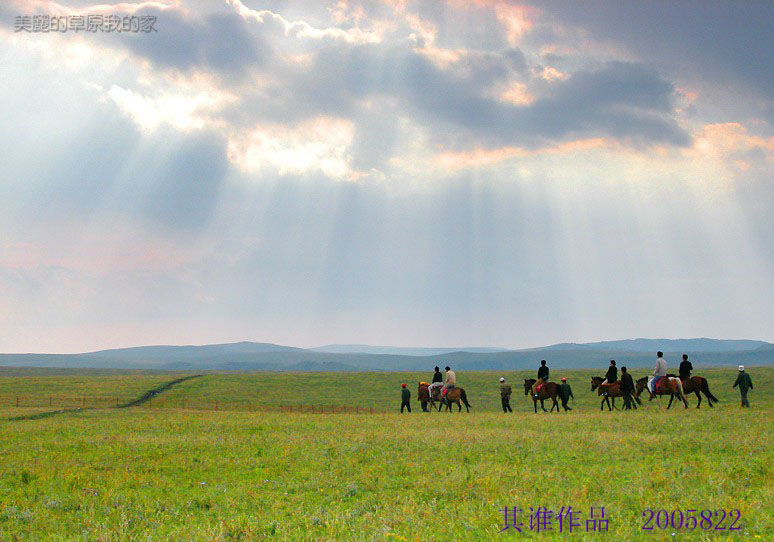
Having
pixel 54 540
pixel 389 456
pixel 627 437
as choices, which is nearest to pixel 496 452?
pixel 389 456

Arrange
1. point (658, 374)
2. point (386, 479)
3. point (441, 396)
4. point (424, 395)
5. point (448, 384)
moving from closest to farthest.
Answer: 1. point (386, 479)
2. point (658, 374)
3. point (448, 384)
4. point (441, 396)
5. point (424, 395)

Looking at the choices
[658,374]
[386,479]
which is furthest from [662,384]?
[386,479]

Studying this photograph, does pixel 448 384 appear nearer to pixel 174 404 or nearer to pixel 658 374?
pixel 658 374

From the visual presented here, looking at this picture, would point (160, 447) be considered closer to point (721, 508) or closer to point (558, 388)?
point (721, 508)

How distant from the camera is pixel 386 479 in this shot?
51.4ft

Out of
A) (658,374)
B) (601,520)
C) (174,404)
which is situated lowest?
(174,404)

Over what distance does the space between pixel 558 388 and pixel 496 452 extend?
63.8 feet

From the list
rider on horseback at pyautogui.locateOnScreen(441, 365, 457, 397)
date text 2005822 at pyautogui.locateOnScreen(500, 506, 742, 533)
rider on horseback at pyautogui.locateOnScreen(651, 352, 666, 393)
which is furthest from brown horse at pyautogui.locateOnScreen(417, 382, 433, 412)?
date text 2005822 at pyautogui.locateOnScreen(500, 506, 742, 533)

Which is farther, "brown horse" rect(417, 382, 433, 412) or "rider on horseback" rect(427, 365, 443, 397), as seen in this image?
"rider on horseback" rect(427, 365, 443, 397)

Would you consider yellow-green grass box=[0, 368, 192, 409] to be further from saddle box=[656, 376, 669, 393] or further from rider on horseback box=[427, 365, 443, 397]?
saddle box=[656, 376, 669, 393]

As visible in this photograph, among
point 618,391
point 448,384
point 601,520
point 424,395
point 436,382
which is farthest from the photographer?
point 436,382

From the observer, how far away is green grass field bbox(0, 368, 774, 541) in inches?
455

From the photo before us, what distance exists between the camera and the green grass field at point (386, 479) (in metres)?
11.6

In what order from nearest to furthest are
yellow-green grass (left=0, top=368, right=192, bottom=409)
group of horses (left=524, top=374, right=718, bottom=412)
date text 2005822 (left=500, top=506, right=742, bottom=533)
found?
1. date text 2005822 (left=500, top=506, right=742, bottom=533)
2. group of horses (left=524, top=374, right=718, bottom=412)
3. yellow-green grass (left=0, top=368, right=192, bottom=409)
